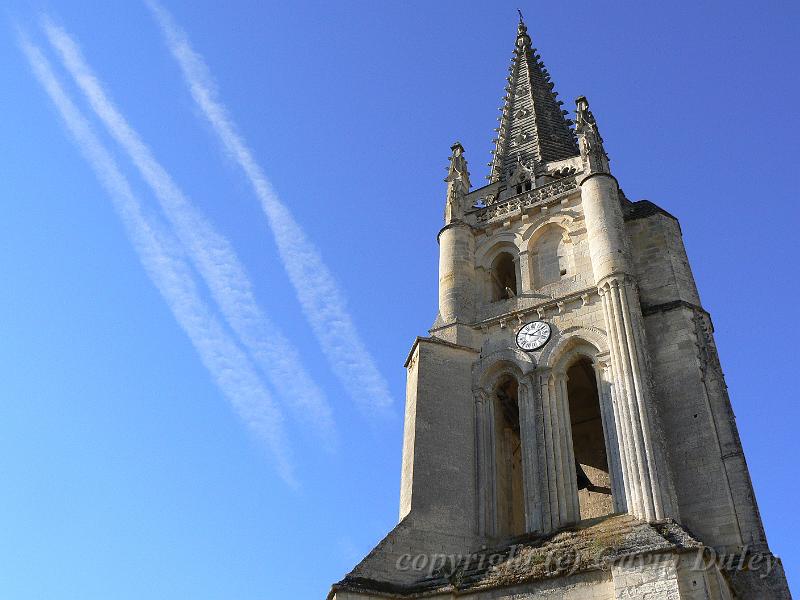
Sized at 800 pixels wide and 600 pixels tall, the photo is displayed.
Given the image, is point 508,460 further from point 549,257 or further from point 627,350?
point 549,257

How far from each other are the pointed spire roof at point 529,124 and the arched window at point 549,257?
3.37m

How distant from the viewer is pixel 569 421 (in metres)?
15.4

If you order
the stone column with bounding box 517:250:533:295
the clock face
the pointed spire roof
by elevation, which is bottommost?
the clock face

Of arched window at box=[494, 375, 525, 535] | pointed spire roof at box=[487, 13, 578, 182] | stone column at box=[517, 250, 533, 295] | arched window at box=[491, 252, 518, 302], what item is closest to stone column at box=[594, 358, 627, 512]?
arched window at box=[494, 375, 525, 535]

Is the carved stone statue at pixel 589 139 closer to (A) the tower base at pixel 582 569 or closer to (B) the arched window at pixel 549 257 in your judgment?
(B) the arched window at pixel 549 257

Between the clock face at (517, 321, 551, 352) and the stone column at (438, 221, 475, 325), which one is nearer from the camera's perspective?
the clock face at (517, 321, 551, 352)

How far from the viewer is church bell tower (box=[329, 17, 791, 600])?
1216cm

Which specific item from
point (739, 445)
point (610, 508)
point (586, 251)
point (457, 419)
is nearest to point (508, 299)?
point (586, 251)

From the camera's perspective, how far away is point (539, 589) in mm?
11711

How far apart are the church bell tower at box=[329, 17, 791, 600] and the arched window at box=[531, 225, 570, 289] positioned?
38 millimetres

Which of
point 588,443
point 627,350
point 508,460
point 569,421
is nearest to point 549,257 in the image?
point 588,443

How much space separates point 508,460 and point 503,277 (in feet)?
17.1

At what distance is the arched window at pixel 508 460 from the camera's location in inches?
597

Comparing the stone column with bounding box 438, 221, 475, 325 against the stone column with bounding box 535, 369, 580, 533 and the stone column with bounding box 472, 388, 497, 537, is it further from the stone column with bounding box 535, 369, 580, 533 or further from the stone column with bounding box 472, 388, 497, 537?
the stone column with bounding box 535, 369, 580, 533
